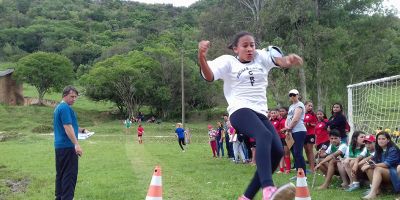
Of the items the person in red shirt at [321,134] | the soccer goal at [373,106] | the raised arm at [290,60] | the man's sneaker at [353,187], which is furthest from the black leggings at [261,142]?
the soccer goal at [373,106]

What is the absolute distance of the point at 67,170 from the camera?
22.6 feet

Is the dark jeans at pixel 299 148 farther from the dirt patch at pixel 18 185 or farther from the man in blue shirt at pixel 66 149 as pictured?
the dirt patch at pixel 18 185

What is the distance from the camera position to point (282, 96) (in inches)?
1489

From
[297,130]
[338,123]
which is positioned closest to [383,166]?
[297,130]

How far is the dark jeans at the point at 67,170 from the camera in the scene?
6.86m

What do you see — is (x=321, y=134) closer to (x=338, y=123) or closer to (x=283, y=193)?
(x=338, y=123)

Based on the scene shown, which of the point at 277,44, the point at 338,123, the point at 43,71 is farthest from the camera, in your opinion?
the point at 43,71

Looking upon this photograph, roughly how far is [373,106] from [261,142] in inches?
432

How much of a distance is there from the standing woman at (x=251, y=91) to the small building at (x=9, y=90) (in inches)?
2636

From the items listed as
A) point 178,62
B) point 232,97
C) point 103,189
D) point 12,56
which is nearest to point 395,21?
point 178,62

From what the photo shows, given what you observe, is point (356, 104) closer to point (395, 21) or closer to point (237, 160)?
point (237, 160)

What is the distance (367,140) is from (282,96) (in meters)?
29.2

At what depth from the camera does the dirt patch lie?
11.1m

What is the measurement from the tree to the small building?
2387mm
